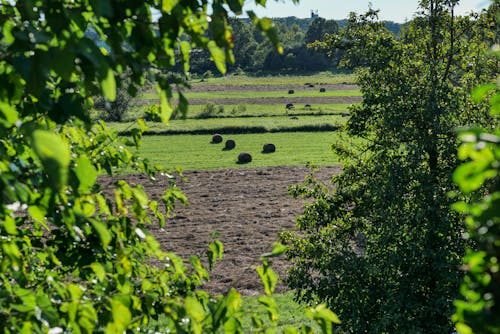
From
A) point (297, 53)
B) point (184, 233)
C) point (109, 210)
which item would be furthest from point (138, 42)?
point (297, 53)

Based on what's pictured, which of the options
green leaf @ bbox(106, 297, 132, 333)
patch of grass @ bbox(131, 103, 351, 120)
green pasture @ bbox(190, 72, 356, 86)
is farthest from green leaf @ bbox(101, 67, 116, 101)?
green pasture @ bbox(190, 72, 356, 86)

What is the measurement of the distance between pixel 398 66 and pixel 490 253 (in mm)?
10438

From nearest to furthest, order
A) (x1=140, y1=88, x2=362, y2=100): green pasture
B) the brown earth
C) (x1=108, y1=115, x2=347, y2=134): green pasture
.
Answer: the brown earth, (x1=108, y1=115, x2=347, y2=134): green pasture, (x1=140, y1=88, x2=362, y2=100): green pasture

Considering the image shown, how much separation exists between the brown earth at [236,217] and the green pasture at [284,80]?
7920 cm

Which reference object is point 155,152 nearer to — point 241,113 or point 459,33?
point 241,113

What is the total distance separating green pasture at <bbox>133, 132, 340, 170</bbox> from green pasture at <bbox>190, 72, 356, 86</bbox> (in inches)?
2500

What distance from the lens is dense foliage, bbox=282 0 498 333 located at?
10.5m

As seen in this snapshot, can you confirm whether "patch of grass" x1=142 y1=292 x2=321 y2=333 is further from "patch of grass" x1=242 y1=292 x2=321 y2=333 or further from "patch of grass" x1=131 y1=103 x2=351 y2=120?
"patch of grass" x1=131 y1=103 x2=351 y2=120

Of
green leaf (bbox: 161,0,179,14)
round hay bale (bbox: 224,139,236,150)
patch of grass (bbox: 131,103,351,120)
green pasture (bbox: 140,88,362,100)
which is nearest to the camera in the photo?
green leaf (bbox: 161,0,179,14)

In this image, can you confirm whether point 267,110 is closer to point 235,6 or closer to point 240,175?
point 240,175

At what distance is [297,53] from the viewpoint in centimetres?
14550

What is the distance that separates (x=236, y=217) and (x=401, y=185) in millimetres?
15703

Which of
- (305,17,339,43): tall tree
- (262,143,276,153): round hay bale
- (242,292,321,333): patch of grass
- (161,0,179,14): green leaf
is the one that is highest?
(305,17,339,43): tall tree

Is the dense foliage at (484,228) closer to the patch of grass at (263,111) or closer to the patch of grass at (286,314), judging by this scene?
the patch of grass at (286,314)
